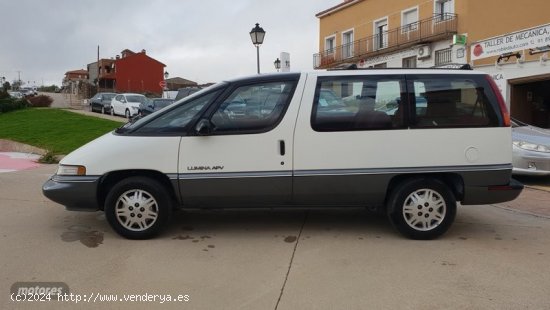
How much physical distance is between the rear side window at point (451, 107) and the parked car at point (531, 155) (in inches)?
153

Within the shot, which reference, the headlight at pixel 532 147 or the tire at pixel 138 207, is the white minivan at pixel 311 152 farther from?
the headlight at pixel 532 147

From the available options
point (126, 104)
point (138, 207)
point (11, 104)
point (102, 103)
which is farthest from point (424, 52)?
point (138, 207)

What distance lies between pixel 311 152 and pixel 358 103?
71 cm

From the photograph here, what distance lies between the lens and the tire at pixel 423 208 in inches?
209

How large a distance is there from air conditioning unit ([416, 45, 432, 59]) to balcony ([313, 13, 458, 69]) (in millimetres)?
338

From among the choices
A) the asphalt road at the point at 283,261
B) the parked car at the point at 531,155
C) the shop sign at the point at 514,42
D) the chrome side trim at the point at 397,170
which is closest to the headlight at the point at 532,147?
the parked car at the point at 531,155

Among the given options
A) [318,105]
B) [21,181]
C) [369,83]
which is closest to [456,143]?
[369,83]

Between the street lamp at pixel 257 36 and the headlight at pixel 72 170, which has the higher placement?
the street lamp at pixel 257 36

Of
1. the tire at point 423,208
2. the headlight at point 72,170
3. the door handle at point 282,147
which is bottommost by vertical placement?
the tire at point 423,208

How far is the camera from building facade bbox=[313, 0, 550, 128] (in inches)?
709

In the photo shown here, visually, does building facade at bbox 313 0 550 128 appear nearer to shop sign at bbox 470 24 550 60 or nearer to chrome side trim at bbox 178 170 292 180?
shop sign at bbox 470 24 550 60

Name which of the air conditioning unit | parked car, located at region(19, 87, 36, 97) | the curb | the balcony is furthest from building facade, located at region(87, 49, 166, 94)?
the curb

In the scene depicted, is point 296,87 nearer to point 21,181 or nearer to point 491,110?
point 491,110

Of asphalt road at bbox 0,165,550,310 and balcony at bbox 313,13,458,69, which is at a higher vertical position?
balcony at bbox 313,13,458,69
